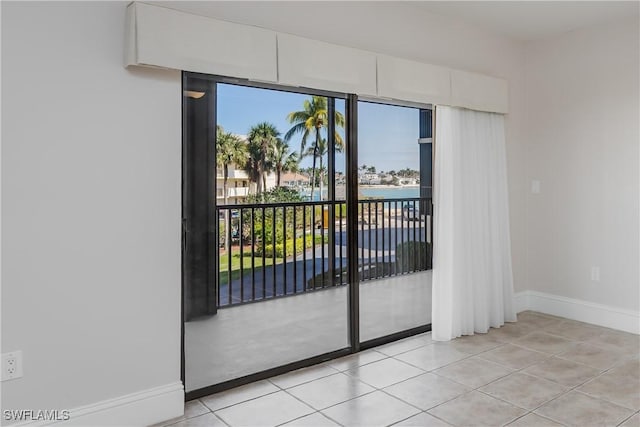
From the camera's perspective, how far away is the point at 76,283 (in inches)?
89.1

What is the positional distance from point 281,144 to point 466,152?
5.39 ft

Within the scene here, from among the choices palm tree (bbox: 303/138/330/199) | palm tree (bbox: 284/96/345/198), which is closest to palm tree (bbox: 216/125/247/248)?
palm tree (bbox: 284/96/345/198)

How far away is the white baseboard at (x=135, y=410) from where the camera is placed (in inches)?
90.7

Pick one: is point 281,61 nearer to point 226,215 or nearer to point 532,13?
point 226,215

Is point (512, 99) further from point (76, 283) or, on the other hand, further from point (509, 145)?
point (76, 283)

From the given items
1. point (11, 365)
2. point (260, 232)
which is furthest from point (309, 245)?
point (11, 365)

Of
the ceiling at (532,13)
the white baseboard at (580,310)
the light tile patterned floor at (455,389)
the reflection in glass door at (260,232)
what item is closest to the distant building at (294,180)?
the reflection in glass door at (260,232)

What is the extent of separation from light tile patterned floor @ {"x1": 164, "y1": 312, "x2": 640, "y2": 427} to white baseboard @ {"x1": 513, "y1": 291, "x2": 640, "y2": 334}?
0.88 ft

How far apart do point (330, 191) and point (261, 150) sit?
59 cm

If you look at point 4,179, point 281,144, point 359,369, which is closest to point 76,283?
point 4,179

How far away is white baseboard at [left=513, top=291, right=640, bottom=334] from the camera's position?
156 inches

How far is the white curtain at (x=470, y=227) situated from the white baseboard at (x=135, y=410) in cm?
204

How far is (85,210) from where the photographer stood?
2273mm

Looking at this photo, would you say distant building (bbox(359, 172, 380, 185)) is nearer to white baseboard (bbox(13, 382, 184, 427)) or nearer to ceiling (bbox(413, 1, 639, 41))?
ceiling (bbox(413, 1, 639, 41))
